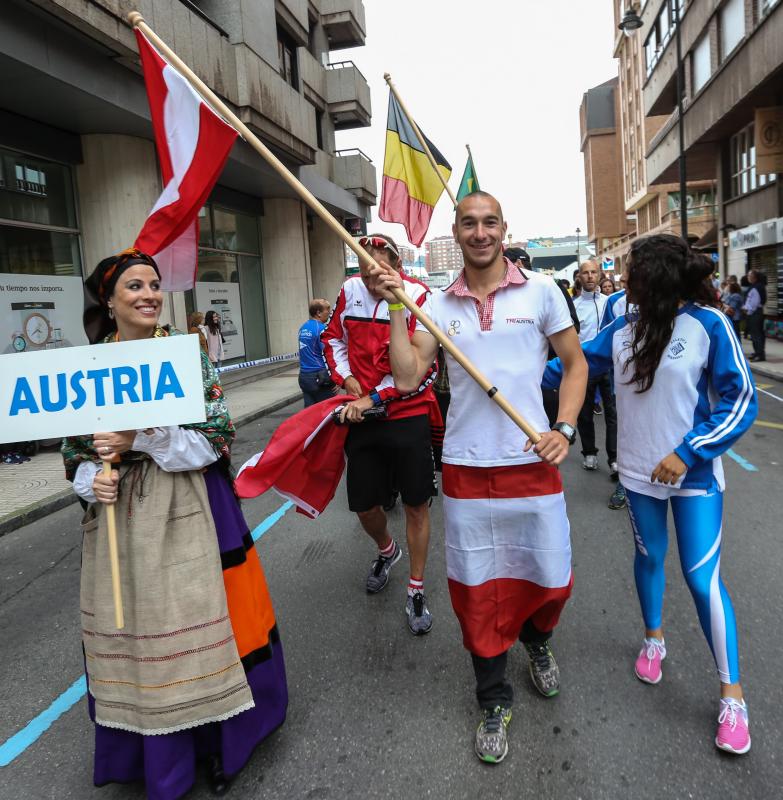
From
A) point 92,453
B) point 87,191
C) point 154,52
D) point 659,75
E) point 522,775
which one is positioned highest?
point 659,75

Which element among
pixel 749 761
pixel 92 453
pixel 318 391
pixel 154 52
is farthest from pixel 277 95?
pixel 749 761

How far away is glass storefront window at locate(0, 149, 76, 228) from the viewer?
34.5 ft

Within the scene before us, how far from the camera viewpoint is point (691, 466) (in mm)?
2494

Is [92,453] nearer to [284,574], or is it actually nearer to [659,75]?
[284,574]

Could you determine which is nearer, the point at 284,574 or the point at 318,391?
the point at 284,574

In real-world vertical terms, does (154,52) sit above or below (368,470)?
above

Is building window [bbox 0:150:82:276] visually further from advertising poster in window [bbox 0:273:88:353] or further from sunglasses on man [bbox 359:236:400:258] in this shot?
sunglasses on man [bbox 359:236:400:258]

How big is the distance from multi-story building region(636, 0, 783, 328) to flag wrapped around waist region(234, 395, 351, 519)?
16406 millimetres

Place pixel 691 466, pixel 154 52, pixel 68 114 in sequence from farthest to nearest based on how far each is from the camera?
pixel 68 114
pixel 154 52
pixel 691 466

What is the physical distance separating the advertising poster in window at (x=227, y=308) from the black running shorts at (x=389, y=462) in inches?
548

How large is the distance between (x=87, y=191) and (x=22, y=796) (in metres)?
12.0

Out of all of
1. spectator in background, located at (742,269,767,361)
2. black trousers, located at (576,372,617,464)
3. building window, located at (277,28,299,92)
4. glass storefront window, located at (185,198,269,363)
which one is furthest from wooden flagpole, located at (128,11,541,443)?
building window, located at (277,28,299,92)

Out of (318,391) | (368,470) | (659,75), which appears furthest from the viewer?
(659,75)

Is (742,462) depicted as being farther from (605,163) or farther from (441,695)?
(605,163)
